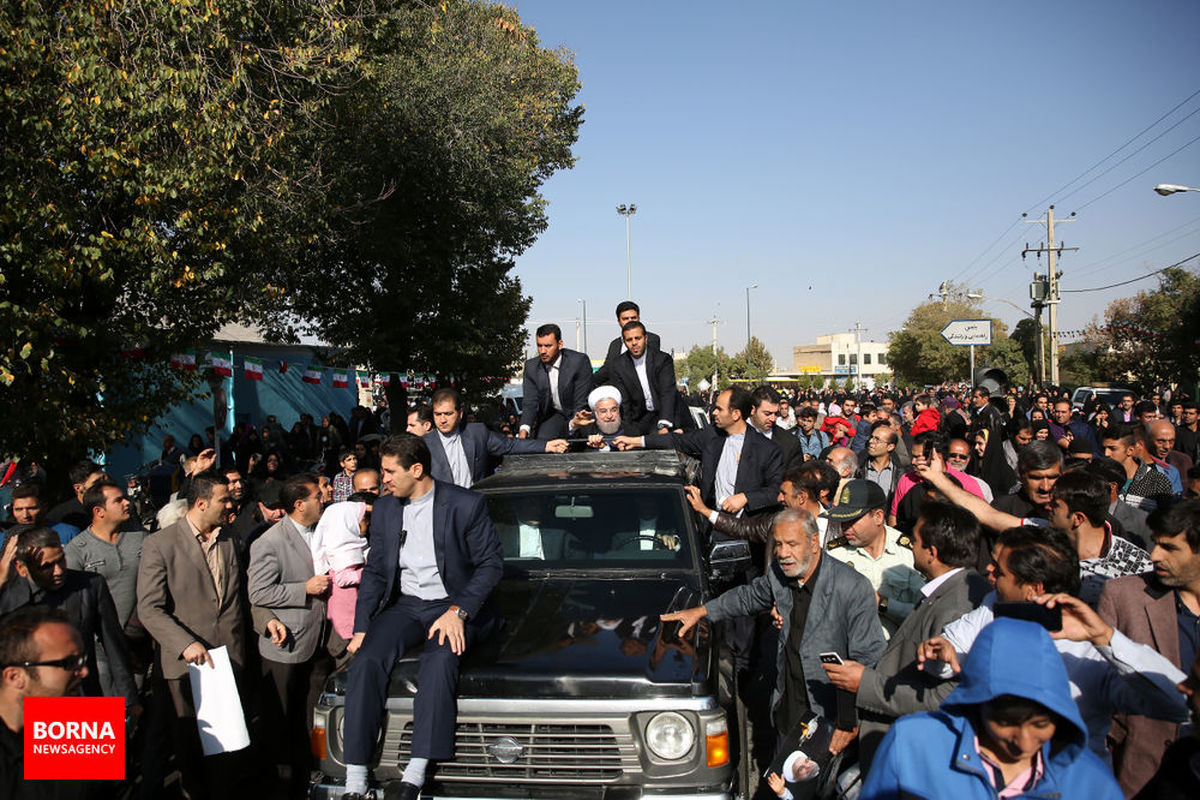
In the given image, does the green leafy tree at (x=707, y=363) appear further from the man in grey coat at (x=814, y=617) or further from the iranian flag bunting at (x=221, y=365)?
the man in grey coat at (x=814, y=617)

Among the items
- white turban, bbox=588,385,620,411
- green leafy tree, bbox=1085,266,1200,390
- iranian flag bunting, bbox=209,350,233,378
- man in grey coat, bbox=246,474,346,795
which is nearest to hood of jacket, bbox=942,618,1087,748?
man in grey coat, bbox=246,474,346,795

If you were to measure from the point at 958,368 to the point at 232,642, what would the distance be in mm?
63658

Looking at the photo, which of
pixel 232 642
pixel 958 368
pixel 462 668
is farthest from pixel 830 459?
pixel 958 368

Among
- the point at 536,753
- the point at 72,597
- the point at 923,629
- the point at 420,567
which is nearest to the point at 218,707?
the point at 72,597

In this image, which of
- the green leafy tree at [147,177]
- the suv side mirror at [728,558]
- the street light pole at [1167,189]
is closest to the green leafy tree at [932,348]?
the street light pole at [1167,189]

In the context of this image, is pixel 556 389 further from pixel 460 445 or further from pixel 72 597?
pixel 72 597

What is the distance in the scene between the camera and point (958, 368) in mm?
62062

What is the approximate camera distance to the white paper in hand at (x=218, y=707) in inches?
169

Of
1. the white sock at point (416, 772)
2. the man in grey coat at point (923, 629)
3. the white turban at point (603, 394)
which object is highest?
the white turban at point (603, 394)

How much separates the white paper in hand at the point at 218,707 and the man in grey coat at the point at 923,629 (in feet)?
9.72

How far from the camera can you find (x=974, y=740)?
208cm

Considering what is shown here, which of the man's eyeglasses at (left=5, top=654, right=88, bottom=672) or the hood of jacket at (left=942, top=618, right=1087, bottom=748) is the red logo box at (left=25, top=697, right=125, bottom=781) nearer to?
the man's eyeglasses at (left=5, top=654, right=88, bottom=672)

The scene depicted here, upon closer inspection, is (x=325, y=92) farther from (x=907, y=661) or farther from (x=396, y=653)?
(x=907, y=661)

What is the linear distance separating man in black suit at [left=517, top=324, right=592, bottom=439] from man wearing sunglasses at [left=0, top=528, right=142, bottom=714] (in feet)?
11.5
